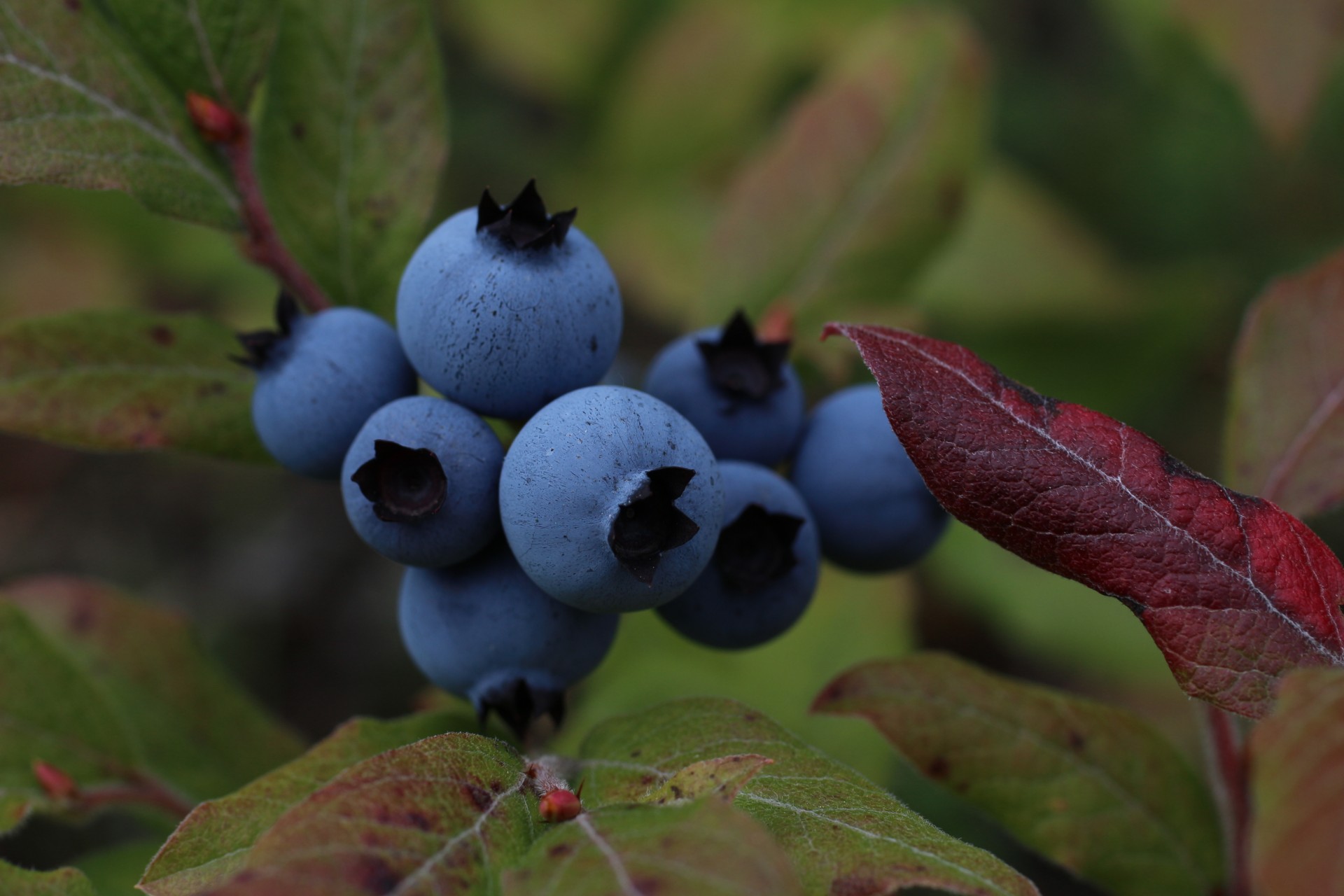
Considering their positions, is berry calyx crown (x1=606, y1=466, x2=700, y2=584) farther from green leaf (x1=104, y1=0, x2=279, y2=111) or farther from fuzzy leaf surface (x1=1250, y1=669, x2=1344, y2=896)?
green leaf (x1=104, y1=0, x2=279, y2=111)

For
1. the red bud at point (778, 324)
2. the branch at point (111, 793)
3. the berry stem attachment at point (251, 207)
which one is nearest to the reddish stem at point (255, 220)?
the berry stem attachment at point (251, 207)

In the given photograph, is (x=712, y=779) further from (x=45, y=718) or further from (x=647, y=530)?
(x=45, y=718)

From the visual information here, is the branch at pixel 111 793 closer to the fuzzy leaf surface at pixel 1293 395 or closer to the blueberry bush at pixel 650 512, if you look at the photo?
the blueberry bush at pixel 650 512

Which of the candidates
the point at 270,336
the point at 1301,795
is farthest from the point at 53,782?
the point at 1301,795

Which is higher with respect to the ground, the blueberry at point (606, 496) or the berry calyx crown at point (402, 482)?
the blueberry at point (606, 496)

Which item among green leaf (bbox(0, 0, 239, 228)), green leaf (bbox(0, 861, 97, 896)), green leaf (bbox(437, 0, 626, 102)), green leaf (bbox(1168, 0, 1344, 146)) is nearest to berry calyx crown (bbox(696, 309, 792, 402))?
green leaf (bbox(0, 0, 239, 228))

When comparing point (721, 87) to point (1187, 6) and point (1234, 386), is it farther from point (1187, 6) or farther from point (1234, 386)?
point (1234, 386)
